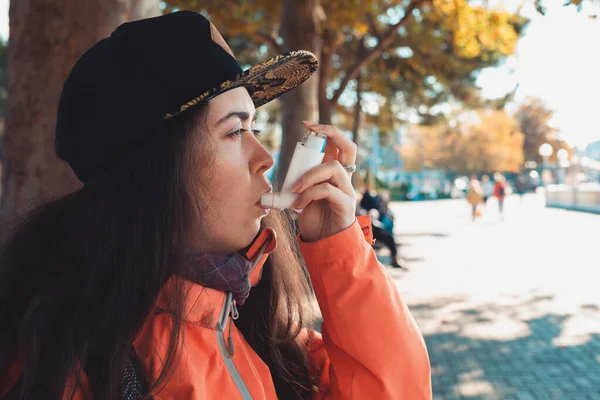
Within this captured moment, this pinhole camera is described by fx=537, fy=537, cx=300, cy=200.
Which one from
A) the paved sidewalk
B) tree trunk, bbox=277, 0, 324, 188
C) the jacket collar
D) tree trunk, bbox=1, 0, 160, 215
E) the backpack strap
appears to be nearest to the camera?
the backpack strap

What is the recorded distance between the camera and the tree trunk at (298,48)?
28.8ft

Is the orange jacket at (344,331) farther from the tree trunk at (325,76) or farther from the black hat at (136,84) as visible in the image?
the tree trunk at (325,76)

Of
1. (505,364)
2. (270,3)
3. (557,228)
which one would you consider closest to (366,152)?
(557,228)

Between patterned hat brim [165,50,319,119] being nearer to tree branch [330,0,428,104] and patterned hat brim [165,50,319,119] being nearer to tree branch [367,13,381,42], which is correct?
tree branch [330,0,428,104]

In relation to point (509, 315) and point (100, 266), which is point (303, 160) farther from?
point (509, 315)

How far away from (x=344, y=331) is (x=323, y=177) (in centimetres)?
47

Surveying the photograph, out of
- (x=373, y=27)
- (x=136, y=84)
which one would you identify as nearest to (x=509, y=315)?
(x=136, y=84)

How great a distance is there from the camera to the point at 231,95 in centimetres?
155

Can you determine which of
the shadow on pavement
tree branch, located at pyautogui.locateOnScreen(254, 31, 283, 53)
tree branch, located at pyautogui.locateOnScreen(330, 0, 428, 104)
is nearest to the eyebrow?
the shadow on pavement

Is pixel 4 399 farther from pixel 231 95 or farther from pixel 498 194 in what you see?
pixel 498 194

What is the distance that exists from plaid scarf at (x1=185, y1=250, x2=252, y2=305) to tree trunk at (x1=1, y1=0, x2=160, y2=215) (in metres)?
1.88

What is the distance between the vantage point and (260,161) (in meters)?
1.56

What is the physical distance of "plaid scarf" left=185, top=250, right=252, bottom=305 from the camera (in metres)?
1.46

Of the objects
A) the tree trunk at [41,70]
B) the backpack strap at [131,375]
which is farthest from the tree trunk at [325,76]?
the backpack strap at [131,375]
